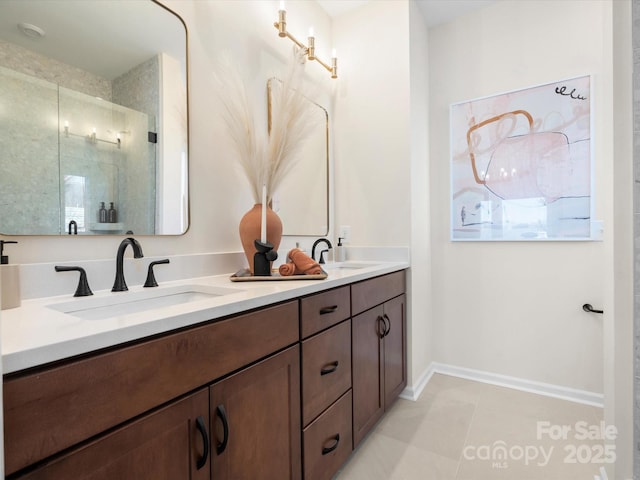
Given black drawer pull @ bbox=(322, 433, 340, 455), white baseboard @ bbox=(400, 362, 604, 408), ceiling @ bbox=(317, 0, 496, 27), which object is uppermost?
ceiling @ bbox=(317, 0, 496, 27)

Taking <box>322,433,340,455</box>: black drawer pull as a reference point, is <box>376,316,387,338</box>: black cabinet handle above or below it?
above

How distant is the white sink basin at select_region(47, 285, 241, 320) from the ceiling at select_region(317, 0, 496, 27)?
212 cm

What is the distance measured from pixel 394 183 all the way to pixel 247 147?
1053mm

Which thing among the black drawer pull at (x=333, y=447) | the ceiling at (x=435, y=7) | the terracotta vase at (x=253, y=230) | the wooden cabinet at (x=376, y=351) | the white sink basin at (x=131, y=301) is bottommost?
the black drawer pull at (x=333, y=447)

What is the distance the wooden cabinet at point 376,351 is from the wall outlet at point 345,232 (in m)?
0.50

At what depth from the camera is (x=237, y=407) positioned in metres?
0.85

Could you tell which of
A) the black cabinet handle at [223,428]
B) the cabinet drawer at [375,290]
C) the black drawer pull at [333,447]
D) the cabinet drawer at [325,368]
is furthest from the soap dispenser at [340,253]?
the black cabinet handle at [223,428]

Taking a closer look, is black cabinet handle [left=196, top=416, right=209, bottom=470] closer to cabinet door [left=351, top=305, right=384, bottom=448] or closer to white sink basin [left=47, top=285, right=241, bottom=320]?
white sink basin [left=47, top=285, right=241, bottom=320]

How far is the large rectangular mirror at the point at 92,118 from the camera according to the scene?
0.91 meters

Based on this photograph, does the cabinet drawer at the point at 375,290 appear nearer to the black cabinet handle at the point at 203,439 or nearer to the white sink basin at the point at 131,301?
the white sink basin at the point at 131,301

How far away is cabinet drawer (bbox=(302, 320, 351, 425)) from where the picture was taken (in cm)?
113

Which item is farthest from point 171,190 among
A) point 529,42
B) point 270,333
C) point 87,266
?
point 529,42

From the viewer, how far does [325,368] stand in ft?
4.06

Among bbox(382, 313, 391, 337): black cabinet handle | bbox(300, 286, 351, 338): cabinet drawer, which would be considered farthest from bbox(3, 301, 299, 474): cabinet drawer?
bbox(382, 313, 391, 337): black cabinet handle
